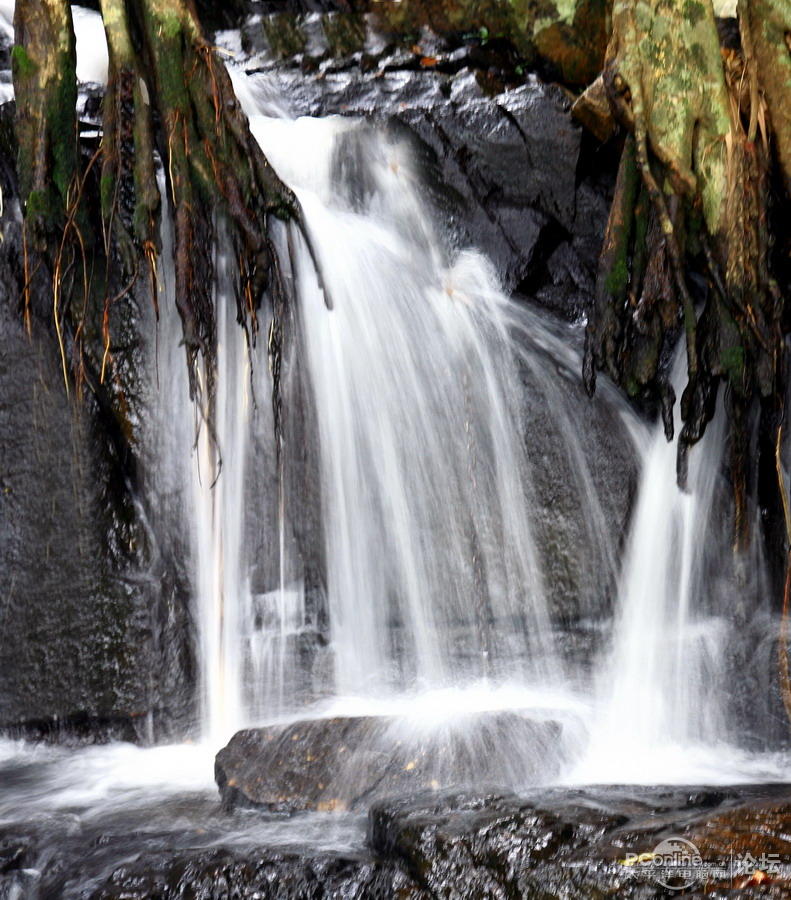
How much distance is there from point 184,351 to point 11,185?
4.17 feet

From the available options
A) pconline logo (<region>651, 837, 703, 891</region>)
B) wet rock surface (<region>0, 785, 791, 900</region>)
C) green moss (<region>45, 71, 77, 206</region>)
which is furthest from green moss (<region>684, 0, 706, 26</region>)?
pconline logo (<region>651, 837, 703, 891</region>)

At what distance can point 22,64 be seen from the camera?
190 inches

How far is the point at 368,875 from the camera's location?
8.87ft

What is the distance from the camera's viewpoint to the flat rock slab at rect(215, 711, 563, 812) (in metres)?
3.54

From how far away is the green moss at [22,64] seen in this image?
15.8 feet

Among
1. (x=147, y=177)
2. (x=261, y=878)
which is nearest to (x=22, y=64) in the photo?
(x=147, y=177)

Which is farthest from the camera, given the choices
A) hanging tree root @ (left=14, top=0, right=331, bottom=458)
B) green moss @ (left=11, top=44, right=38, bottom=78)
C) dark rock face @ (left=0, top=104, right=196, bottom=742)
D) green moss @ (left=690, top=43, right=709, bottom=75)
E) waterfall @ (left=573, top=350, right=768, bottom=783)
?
green moss @ (left=690, top=43, right=709, bottom=75)

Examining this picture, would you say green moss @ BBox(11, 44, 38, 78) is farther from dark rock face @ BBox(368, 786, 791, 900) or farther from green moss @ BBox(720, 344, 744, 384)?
dark rock face @ BBox(368, 786, 791, 900)

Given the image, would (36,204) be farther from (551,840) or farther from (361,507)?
(551,840)

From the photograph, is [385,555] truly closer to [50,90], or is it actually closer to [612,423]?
[612,423]

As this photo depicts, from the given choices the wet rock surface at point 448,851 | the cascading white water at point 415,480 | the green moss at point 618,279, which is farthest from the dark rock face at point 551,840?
the green moss at point 618,279

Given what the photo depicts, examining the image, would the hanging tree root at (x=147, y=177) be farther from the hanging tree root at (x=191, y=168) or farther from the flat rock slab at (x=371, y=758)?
the flat rock slab at (x=371, y=758)

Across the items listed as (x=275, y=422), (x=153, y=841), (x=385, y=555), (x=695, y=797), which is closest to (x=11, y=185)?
(x=275, y=422)

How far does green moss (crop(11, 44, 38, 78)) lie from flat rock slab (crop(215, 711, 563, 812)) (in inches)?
137
